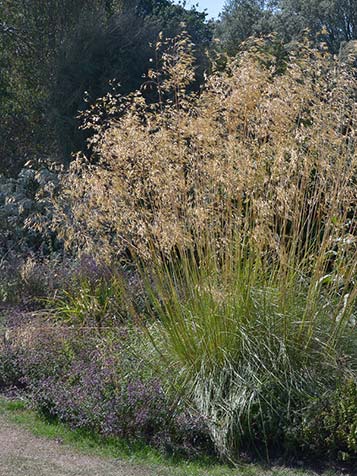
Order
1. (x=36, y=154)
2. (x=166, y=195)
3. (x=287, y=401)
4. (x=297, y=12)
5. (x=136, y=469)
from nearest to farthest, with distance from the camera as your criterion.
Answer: (x=136, y=469), (x=287, y=401), (x=166, y=195), (x=36, y=154), (x=297, y=12)


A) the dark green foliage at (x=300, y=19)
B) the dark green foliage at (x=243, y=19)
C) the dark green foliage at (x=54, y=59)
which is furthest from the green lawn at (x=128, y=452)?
the dark green foliage at (x=300, y=19)

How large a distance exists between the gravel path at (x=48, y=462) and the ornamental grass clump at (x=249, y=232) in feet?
2.57

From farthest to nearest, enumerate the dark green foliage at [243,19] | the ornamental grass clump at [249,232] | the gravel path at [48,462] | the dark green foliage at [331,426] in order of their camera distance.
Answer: the dark green foliage at [243,19] → the ornamental grass clump at [249,232] → the dark green foliage at [331,426] → the gravel path at [48,462]

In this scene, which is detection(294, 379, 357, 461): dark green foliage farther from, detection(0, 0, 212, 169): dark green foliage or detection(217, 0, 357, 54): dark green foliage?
detection(217, 0, 357, 54): dark green foliage

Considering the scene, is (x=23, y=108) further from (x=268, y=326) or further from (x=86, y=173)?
(x=268, y=326)

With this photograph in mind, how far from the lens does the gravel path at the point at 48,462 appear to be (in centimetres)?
529

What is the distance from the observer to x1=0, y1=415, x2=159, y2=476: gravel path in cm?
529

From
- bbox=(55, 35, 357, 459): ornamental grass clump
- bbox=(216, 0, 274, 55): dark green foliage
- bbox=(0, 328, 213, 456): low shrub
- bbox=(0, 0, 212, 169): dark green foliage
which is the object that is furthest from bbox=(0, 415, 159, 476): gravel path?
bbox=(216, 0, 274, 55): dark green foliage

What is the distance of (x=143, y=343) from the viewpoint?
261 inches

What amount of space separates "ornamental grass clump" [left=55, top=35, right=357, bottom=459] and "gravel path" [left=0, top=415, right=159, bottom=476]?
0.78 m

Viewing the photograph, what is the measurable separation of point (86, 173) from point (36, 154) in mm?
10434

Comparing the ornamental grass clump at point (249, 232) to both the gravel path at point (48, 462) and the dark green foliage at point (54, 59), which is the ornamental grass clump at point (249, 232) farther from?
the dark green foliage at point (54, 59)

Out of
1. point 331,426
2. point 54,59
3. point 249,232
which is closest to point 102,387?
point 249,232

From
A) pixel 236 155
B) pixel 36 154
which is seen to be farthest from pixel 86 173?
pixel 36 154
